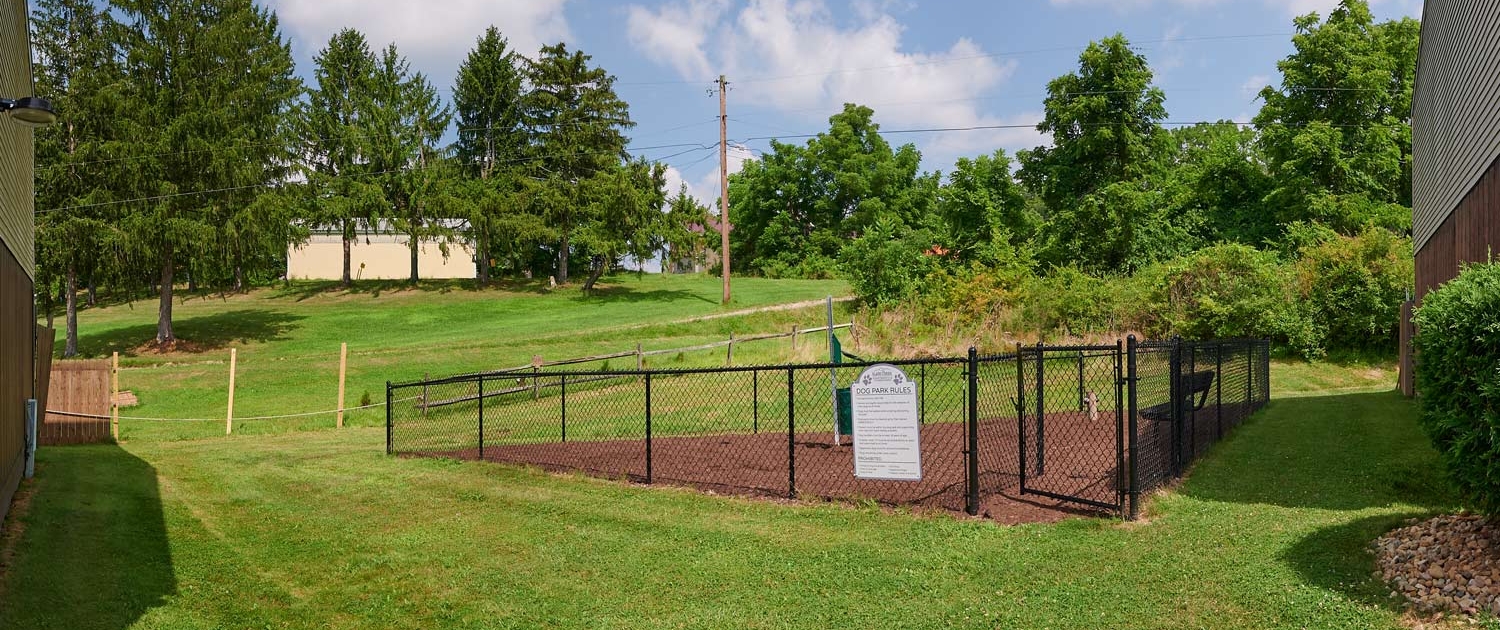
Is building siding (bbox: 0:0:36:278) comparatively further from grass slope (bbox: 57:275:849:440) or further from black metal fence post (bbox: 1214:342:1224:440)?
black metal fence post (bbox: 1214:342:1224:440)

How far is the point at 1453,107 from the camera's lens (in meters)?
12.8

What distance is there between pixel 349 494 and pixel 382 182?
40.4 meters

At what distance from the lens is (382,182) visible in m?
46.9

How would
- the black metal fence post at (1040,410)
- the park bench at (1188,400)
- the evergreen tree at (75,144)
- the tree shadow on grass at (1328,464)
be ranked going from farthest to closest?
the evergreen tree at (75,144), the park bench at (1188,400), the black metal fence post at (1040,410), the tree shadow on grass at (1328,464)

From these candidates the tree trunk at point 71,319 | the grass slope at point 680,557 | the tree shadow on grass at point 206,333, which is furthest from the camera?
the tree shadow on grass at point 206,333

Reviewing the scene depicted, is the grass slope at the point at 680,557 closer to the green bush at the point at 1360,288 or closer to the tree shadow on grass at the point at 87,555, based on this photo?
the tree shadow on grass at the point at 87,555

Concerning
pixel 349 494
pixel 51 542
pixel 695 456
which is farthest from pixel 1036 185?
pixel 51 542

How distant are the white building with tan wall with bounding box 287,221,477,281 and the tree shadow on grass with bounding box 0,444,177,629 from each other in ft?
157

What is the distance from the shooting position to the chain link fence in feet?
28.1

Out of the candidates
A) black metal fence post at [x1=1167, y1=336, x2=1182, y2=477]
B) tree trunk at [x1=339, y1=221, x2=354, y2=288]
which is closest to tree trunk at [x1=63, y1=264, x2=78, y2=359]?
tree trunk at [x1=339, y1=221, x2=354, y2=288]

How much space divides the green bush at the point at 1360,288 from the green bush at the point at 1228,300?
1.66 feet

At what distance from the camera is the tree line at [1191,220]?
2531 centimetres

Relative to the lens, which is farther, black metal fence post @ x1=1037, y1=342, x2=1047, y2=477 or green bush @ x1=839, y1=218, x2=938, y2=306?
green bush @ x1=839, y1=218, x2=938, y2=306

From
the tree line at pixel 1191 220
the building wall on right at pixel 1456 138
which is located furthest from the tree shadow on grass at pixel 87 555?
the tree line at pixel 1191 220
